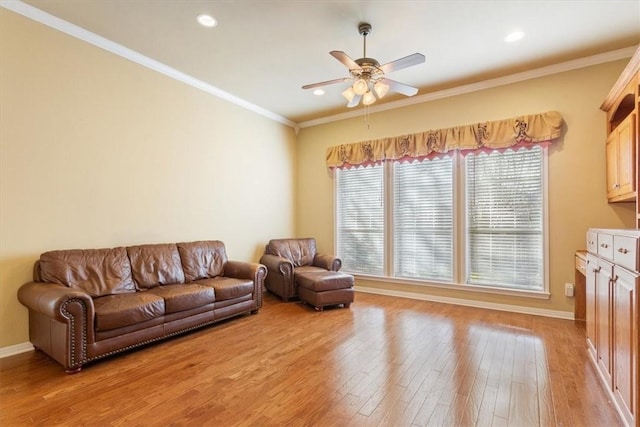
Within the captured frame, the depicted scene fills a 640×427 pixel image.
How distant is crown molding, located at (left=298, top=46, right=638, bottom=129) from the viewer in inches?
140

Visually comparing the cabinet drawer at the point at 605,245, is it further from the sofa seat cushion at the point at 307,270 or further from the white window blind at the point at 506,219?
the sofa seat cushion at the point at 307,270

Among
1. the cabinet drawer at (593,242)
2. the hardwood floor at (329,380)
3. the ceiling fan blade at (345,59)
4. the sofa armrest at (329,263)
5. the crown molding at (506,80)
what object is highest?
the crown molding at (506,80)

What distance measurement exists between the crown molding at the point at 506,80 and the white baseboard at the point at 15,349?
5.01 meters

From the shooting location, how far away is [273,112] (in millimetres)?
5590

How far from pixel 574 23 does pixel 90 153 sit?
499 centimetres

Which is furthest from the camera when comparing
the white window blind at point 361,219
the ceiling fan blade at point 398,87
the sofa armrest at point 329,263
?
the white window blind at point 361,219

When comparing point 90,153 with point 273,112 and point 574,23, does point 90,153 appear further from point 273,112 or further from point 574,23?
point 574,23

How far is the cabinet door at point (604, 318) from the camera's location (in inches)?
85.8

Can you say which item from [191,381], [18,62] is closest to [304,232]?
[191,381]

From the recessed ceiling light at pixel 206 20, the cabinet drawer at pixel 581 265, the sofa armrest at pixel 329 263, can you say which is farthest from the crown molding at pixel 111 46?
the cabinet drawer at pixel 581 265

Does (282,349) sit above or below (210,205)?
below

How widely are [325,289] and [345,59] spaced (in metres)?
2.79

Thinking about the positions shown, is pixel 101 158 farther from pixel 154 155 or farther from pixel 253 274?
pixel 253 274

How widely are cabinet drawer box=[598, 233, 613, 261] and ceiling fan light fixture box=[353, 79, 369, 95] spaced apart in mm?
2242
